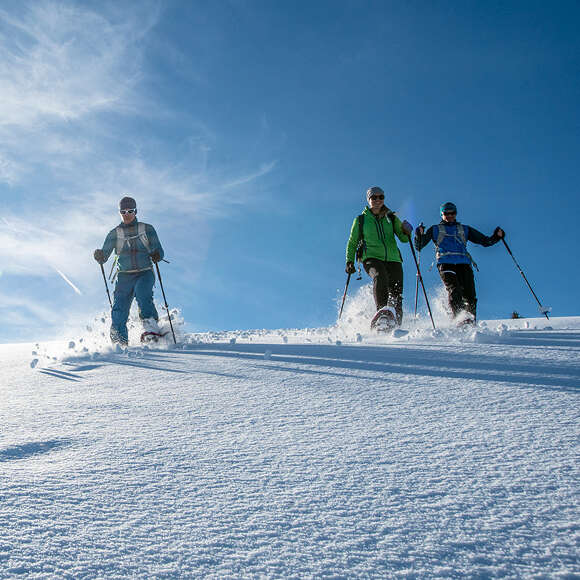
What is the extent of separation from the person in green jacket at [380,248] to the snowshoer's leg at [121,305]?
321 centimetres

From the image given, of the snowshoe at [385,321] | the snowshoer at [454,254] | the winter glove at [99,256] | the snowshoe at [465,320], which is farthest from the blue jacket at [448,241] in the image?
the winter glove at [99,256]

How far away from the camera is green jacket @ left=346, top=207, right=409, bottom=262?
21.8 feet

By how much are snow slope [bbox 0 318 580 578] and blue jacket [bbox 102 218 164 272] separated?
13.1 feet

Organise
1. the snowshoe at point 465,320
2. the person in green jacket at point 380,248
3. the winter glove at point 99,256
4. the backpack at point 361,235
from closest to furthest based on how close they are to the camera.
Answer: the snowshoe at point 465,320
the person in green jacket at point 380,248
the backpack at point 361,235
the winter glove at point 99,256

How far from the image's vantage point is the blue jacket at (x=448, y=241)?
7043 millimetres

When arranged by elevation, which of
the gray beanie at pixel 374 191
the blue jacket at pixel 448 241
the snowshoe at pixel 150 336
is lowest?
the snowshoe at pixel 150 336

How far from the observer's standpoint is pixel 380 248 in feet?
21.7

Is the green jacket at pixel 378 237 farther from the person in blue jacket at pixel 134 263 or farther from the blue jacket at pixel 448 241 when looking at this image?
the person in blue jacket at pixel 134 263

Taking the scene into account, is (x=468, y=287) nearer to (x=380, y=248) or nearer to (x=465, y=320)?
(x=465, y=320)

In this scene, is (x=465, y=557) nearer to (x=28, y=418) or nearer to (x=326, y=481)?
(x=326, y=481)

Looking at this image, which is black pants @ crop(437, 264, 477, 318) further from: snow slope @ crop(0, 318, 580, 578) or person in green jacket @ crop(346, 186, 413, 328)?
snow slope @ crop(0, 318, 580, 578)

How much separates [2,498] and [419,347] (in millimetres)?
3625

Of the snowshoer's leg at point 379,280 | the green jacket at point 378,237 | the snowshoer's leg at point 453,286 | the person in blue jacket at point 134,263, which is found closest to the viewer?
the snowshoer's leg at point 379,280

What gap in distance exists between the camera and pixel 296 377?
3.25 meters
